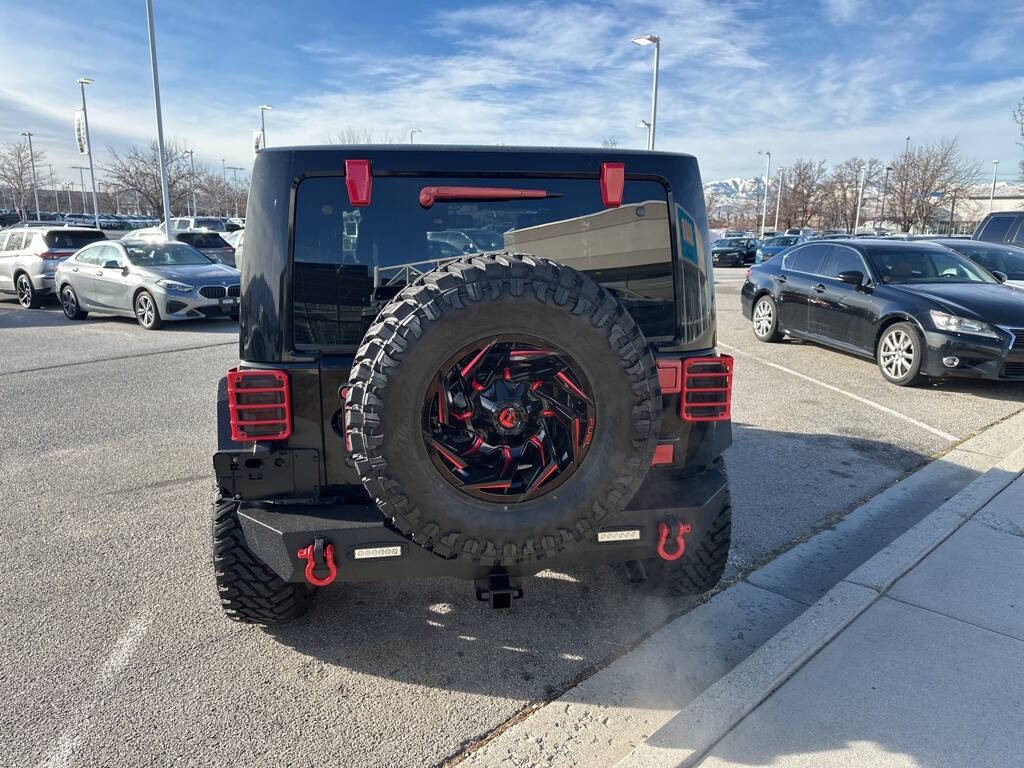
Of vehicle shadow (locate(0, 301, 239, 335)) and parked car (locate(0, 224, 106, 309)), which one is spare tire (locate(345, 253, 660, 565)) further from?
parked car (locate(0, 224, 106, 309))

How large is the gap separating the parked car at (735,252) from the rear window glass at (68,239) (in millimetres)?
25223

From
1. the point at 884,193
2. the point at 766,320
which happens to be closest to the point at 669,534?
the point at 766,320

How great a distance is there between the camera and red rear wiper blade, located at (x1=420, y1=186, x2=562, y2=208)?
2570 millimetres

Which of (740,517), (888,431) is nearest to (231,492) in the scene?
(740,517)

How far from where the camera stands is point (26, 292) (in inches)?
587

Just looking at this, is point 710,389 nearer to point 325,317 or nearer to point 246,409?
point 325,317

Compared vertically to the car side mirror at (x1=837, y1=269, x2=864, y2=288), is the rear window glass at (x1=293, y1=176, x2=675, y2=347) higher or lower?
higher

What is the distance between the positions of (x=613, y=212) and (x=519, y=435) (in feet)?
3.20

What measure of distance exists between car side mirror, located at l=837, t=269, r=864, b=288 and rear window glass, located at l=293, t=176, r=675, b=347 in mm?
6593

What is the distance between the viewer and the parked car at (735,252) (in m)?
32.5

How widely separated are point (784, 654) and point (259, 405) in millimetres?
2284

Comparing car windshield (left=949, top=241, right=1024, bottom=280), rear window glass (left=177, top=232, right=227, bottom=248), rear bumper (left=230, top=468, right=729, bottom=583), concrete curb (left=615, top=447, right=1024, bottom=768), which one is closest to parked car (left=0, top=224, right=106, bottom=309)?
rear window glass (left=177, top=232, right=227, bottom=248)

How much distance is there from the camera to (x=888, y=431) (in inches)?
241

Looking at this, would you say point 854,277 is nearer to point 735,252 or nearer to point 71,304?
point 71,304
